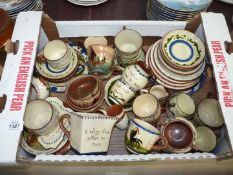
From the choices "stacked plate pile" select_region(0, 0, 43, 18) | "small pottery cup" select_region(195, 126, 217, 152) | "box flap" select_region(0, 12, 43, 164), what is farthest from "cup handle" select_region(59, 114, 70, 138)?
"stacked plate pile" select_region(0, 0, 43, 18)

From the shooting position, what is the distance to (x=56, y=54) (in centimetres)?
92

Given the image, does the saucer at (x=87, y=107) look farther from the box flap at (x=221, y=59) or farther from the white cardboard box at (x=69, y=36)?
the box flap at (x=221, y=59)

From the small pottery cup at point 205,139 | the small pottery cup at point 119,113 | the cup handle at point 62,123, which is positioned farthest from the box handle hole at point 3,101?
the small pottery cup at point 205,139

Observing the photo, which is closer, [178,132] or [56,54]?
[178,132]

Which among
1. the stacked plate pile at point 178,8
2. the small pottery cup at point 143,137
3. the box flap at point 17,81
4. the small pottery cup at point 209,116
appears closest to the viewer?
the box flap at point 17,81

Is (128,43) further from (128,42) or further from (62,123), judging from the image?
(62,123)

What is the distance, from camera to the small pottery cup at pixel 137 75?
0.85 meters

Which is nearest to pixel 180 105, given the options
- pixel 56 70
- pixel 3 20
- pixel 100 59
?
pixel 100 59

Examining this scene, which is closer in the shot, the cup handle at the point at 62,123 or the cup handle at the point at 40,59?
the cup handle at the point at 62,123

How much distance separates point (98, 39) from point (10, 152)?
0.47 meters

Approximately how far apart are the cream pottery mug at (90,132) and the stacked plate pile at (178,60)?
0.70 ft

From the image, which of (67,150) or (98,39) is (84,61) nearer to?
(98,39)

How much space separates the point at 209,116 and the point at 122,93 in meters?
0.27

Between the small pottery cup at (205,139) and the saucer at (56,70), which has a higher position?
the saucer at (56,70)
